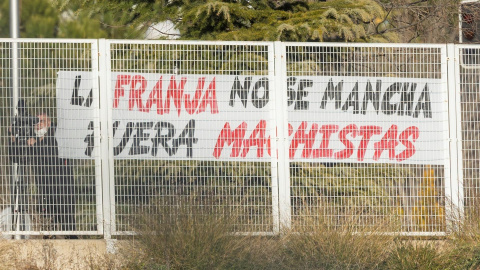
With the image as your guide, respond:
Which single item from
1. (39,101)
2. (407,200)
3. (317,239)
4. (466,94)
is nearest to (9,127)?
(39,101)

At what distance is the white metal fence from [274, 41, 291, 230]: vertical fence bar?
1cm

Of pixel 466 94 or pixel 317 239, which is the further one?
pixel 466 94

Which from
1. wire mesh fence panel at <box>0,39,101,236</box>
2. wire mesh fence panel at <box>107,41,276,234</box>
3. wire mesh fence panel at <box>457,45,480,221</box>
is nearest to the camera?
wire mesh fence panel at <box>0,39,101,236</box>

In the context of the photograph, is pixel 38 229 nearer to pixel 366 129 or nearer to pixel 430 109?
pixel 366 129

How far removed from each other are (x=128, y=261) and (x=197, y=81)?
7.43 feet

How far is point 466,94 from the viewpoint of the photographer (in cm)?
866

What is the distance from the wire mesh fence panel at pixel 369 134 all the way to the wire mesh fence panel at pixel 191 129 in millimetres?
424

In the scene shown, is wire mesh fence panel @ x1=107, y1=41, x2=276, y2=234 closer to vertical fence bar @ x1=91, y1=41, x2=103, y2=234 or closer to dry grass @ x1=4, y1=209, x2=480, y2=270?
vertical fence bar @ x1=91, y1=41, x2=103, y2=234

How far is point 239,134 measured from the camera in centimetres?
822

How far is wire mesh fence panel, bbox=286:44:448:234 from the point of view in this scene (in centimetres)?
833

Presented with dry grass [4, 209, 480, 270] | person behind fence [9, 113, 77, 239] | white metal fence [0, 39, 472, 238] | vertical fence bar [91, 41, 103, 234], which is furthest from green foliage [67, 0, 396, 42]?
dry grass [4, 209, 480, 270]

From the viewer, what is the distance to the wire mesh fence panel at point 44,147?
26.0 ft

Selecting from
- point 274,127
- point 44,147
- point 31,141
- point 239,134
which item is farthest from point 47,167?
point 274,127

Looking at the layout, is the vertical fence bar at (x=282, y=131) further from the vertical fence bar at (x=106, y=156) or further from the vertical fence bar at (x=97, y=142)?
the vertical fence bar at (x=97, y=142)
